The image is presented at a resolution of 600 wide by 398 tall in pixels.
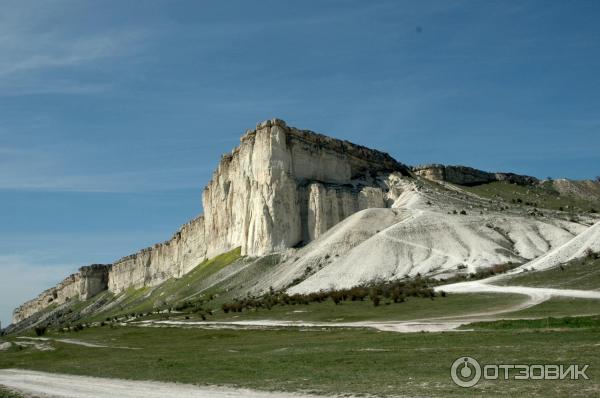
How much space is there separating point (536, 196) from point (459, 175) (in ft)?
46.2

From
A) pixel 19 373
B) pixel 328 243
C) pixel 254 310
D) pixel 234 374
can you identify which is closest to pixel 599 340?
pixel 234 374

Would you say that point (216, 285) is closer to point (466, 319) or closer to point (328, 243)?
point (328, 243)

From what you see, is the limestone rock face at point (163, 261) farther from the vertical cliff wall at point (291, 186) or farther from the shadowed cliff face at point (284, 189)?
the vertical cliff wall at point (291, 186)

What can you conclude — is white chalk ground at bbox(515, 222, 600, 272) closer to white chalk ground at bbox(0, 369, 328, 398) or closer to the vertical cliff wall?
the vertical cliff wall

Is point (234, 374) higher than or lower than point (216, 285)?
lower

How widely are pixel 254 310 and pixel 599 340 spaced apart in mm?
43899

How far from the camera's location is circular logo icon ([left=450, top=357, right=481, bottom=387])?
1690 cm

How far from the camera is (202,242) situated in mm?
126000

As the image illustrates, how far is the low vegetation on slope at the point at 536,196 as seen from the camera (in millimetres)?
111225

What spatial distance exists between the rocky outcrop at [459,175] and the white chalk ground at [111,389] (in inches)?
4100

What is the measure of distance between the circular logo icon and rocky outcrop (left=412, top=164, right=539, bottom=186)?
10550 centimetres

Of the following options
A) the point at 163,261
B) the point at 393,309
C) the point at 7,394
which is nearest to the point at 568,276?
the point at 393,309
